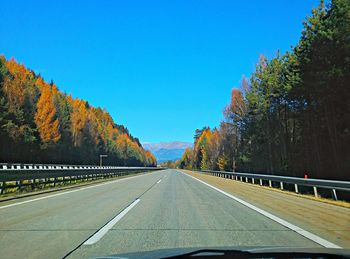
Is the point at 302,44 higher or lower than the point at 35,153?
higher

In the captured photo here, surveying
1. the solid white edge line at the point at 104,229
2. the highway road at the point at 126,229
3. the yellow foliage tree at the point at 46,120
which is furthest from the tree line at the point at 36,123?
the solid white edge line at the point at 104,229

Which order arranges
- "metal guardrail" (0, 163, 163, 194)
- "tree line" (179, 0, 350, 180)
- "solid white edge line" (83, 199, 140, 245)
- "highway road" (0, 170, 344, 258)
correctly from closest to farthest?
"highway road" (0, 170, 344, 258) < "solid white edge line" (83, 199, 140, 245) < "metal guardrail" (0, 163, 163, 194) < "tree line" (179, 0, 350, 180)

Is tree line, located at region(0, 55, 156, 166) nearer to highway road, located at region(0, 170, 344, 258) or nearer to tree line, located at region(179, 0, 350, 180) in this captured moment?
tree line, located at region(179, 0, 350, 180)

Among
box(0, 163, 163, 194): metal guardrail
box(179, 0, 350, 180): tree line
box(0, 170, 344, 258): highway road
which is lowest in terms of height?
box(0, 170, 344, 258): highway road

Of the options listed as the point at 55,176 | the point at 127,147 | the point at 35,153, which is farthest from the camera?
the point at 127,147

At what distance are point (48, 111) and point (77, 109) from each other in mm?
29497

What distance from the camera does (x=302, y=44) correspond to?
117ft

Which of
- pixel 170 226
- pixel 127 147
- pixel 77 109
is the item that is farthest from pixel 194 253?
pixel 127 147

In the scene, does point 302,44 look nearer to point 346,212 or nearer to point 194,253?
point 346,212

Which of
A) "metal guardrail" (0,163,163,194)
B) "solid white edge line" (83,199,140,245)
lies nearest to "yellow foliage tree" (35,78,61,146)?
"metal guardrail" (0,163,163,194)

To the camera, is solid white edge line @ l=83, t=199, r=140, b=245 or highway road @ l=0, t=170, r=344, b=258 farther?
solid white edge line @ l=83, t=199, r=140, b=245

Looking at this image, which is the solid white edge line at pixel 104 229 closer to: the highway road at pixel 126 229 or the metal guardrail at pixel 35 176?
the highway road at pixel 126 229

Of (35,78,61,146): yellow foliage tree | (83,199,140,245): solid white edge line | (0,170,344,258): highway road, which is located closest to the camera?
(0,170,344,258): highway road

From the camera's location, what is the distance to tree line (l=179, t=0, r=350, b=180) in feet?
97.3
